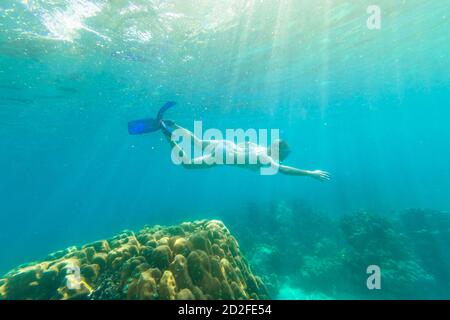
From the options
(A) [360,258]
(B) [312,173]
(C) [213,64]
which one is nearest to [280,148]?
(B) [312,173]

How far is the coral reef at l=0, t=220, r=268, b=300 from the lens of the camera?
13.3 ft

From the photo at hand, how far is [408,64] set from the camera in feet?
94.9

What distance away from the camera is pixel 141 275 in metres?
4.04

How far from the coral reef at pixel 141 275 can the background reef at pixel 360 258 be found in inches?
264

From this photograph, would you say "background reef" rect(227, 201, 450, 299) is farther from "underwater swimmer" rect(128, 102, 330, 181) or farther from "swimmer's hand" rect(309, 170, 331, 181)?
"swimmer's hand" rect(309, 170, 331, 181)

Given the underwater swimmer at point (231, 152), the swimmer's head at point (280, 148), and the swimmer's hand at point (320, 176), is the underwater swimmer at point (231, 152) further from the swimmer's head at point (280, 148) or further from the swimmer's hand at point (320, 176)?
the swimmer's hand at point (320, 176)

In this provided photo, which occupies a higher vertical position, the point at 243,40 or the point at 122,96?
the point at 243,40

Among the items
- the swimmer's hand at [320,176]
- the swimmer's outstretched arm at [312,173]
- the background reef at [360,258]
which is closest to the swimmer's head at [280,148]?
the swimmer's outstretched arm at [312,173]

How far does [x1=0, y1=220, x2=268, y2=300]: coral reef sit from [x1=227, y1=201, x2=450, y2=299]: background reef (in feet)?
22.0

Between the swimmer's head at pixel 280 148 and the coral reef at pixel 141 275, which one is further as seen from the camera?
Answer: the swimmer's head at pixel 280 148

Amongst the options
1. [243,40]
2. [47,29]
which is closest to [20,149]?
[47,29]

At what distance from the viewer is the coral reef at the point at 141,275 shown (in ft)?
13.3
